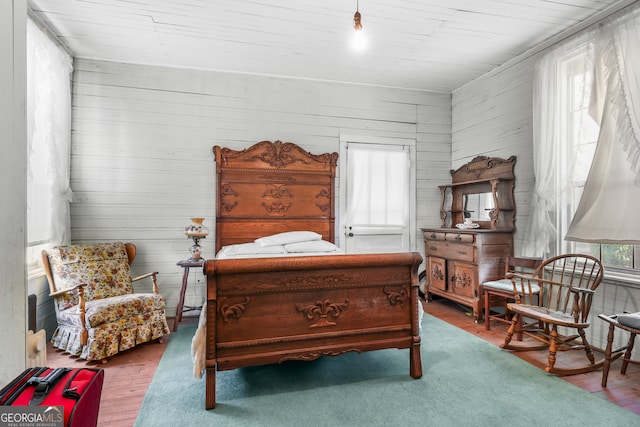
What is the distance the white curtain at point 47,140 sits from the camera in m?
2.94

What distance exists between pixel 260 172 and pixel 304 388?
263 cm

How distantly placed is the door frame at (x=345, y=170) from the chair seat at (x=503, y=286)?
1.41 m

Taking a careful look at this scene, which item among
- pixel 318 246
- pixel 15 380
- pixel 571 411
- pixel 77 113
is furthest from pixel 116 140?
pixel 571 411

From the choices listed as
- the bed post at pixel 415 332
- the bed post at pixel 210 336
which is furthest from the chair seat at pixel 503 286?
the bed post at pixel 210 336

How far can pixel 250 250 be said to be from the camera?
3.62 m

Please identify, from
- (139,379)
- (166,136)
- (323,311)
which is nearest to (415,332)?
(323,311)

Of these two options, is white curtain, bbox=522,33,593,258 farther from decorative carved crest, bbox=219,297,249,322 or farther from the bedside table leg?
the bedside table leg

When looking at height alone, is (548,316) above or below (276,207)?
below

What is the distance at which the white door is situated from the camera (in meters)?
4.55

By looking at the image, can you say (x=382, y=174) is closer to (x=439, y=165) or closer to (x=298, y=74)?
(x=439, y=165)

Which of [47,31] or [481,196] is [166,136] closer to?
[47,31]

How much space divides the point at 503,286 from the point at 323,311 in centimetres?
205

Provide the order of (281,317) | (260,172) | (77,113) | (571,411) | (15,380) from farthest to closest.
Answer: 1. (260,172)
2. (77,113)
3. (281,317)
4. (571,411)
5. (15,380)

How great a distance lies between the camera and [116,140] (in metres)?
3.86
